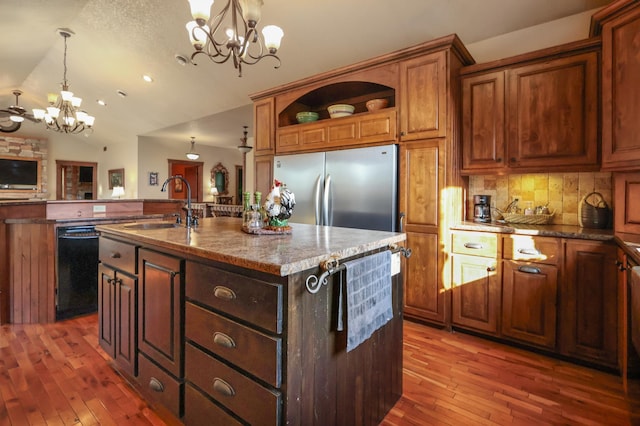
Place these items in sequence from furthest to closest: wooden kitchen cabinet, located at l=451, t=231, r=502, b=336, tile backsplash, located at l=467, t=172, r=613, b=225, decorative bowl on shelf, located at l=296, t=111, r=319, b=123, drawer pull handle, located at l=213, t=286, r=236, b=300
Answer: decorative bowl on shelf, located at l=296, t=111, r=319, b=123 → tile backsplash, located at l=467, t=172, r=613, b=225 → wooden kitchen cabinet, located at l=451, t=231, r=502, b=336 → drawer pull handle, located at l=213, t=286, r=236, b=300

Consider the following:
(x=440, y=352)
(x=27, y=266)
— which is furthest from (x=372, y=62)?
(x=27, y=266)

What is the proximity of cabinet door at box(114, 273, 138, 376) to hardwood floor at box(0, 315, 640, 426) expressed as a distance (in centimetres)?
18

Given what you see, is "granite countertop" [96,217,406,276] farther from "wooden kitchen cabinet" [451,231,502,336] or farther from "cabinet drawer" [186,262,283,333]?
"wooden kitchen cabinet" [451,231,502,336]

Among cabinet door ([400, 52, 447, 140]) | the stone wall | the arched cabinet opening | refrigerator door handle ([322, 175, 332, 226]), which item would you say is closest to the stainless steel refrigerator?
refrigerator door handle ([322, 175, 332, 226])

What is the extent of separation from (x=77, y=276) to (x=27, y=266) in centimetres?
40

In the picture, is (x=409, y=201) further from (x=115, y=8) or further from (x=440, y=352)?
(x=115, y=8)

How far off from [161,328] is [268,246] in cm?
72

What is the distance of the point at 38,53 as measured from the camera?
16.8ft

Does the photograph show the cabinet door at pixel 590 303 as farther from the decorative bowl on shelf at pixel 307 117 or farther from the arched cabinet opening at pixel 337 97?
the decorative bowl on shelf at pixel 307 117

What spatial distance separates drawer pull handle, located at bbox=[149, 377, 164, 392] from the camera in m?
1.56

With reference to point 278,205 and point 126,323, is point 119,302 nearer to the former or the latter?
point 126,323

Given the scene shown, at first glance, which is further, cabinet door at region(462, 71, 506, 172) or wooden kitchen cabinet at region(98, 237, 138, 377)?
cabinet door at region(462, 71, 506, 172)

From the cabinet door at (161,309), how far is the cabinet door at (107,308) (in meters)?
0.38

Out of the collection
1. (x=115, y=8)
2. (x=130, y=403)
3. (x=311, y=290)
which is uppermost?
(x=115, y=8)
